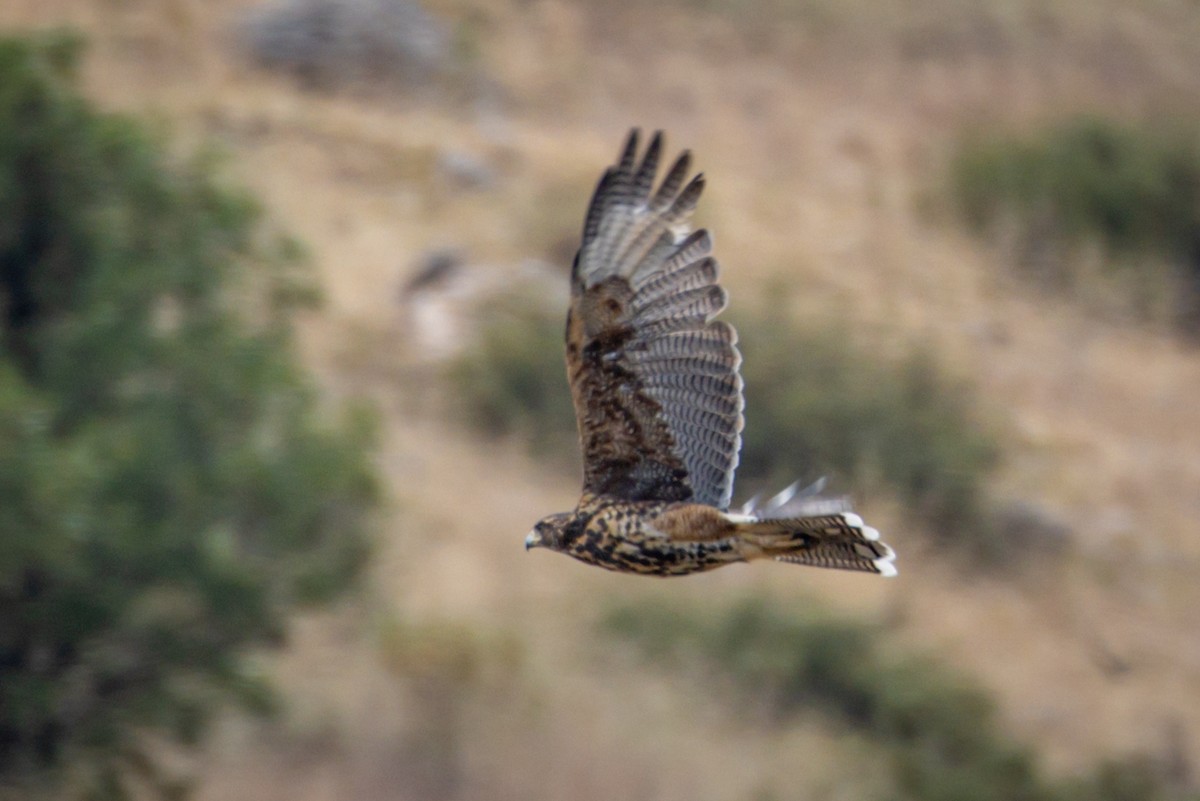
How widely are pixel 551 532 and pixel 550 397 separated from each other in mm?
6744

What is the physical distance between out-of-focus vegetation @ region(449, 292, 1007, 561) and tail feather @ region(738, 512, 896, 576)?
701 centimetres

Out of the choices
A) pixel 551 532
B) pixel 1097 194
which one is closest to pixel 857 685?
pixel 551 532

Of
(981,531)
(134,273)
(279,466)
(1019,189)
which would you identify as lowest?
(279,466)

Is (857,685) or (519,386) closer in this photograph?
(857,685)

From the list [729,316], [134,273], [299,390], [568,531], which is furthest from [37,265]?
[729,316]

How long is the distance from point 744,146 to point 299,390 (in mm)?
10811

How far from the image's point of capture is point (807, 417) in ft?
41.1

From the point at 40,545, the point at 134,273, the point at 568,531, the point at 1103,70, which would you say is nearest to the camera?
the point at 568,531

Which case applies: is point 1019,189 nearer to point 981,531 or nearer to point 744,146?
point 744,146

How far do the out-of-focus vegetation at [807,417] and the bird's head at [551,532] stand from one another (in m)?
6.17

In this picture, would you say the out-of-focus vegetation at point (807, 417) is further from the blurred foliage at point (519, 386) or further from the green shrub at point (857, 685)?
the green shrub at point (857, 685)

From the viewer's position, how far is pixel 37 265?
8.55m

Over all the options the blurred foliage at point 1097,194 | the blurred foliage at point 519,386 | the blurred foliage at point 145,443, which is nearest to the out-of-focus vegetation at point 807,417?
the blurred foliage at point 519,386

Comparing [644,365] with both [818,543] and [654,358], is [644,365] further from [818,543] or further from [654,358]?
[818,543]
